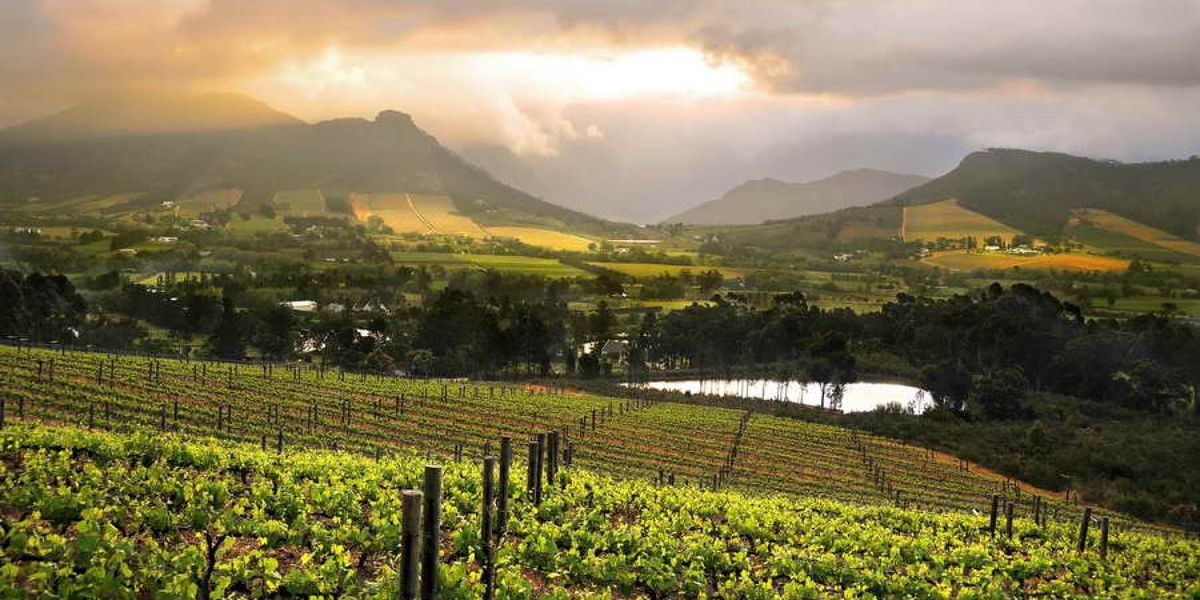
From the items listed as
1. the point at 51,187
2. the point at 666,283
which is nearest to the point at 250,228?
the point at 51,187

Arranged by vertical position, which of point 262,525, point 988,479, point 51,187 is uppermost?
point 51,187

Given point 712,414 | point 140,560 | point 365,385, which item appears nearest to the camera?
point 140,560

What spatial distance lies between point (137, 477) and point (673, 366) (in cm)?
8962

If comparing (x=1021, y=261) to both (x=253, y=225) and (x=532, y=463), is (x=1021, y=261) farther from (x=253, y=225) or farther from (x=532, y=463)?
(x=532, y=463)

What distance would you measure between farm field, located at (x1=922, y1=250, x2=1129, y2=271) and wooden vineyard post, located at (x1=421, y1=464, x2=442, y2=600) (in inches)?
6734

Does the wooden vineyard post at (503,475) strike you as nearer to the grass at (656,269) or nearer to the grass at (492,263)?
the grass at (492,263)

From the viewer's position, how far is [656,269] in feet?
560

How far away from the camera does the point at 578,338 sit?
98.1 m

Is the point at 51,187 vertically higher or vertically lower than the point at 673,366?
higher

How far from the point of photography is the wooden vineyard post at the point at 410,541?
6.73m

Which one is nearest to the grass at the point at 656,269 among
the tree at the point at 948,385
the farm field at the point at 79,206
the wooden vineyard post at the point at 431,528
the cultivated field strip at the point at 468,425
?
the tree at the point at 948,385

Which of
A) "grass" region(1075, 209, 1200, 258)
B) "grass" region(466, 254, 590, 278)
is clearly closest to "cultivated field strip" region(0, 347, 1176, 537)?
"grass" region(466, 254, 590, 278)

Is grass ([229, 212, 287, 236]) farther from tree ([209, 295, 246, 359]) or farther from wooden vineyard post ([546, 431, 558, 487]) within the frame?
wooden vineyard post ([546, 431, 558, 487])

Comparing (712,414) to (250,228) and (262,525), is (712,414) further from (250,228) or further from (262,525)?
(250,228)
